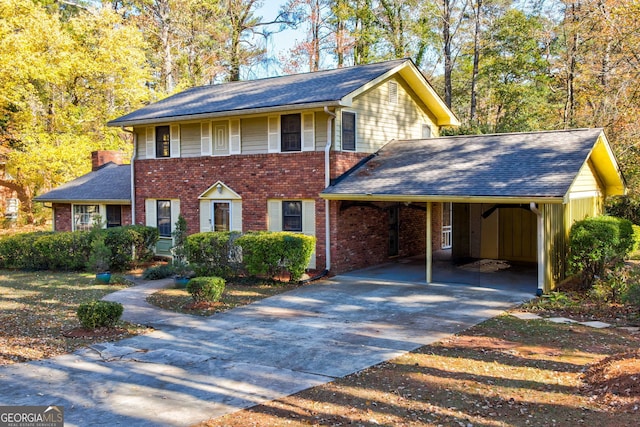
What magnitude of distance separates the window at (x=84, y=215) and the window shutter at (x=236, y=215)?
275 inches

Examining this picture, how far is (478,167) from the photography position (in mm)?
14867

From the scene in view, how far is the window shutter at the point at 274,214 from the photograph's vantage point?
1716 cm

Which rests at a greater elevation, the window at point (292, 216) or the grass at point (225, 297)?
the window at point (292, 216)

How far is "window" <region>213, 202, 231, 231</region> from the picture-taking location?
1825 cm

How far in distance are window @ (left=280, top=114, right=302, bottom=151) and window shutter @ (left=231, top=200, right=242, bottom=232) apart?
2400 millimetres

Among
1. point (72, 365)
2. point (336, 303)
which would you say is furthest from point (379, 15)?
point (72, 365)

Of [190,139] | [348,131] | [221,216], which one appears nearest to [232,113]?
[190,139]

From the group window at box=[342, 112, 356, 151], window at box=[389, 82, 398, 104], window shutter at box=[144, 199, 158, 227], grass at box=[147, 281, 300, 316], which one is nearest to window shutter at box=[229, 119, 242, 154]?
window at box=[342, 112, 356, 151]

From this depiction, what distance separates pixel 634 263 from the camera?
59.7 feet

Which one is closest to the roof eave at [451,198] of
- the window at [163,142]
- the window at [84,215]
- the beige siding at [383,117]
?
the beige siding at [383,117]

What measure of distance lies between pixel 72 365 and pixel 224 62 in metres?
31.2

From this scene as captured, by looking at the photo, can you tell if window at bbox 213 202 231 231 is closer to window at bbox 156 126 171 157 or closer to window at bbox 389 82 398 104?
window at bbox 156 126 171 157

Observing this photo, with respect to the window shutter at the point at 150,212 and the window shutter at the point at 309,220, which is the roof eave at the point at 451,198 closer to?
the window shutter at the point at 309,220

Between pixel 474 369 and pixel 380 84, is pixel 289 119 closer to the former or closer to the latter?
pixel 380 84
